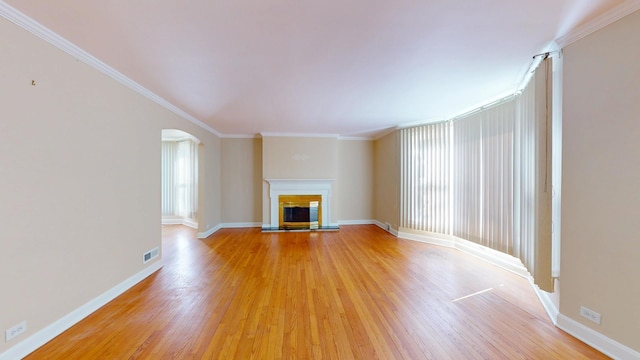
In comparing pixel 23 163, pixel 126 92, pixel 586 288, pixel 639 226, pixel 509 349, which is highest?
pixel 126 92

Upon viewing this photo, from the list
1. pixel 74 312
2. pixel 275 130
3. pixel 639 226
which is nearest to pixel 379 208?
pixel 275 130

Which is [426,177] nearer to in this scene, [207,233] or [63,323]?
[207,233]

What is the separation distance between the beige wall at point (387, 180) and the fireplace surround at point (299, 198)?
1.43 meters

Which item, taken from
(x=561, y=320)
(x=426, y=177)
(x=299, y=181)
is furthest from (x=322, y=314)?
(x=299, y=181)

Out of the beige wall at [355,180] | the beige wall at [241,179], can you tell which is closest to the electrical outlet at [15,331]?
the beige wall at [241,179]

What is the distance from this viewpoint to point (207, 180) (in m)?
5.50

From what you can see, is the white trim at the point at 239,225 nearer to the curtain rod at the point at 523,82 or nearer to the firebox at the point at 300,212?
the firebox at the point at 300,212

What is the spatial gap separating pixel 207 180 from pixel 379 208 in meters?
4.60

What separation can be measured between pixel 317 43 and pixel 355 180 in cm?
514

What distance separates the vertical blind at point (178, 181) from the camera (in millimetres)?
6762

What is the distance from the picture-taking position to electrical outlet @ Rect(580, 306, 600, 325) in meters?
1.85

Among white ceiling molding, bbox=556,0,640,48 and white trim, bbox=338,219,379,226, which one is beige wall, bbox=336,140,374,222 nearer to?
white trim, bbox=338,219,379,226

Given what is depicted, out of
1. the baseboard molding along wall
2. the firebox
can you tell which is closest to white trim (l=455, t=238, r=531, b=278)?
the baseboard molding along wall

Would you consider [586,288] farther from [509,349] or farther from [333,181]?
[333,181]
